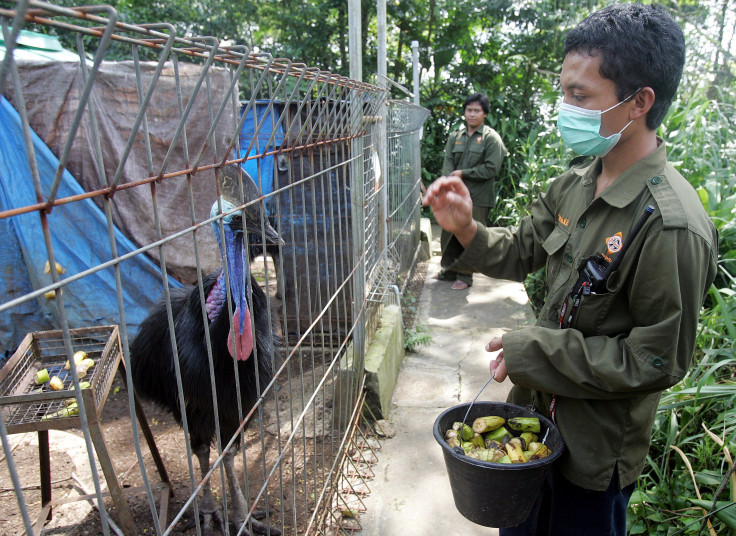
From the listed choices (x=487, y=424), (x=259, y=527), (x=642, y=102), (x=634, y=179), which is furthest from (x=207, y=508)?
(x=642, y=102)

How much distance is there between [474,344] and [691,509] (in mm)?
2306

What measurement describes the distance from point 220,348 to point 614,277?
142 centimetres

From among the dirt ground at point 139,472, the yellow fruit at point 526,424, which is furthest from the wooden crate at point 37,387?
the yellow fruit at point 526,424

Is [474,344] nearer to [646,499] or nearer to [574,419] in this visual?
[646,499]

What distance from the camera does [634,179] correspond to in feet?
5.10

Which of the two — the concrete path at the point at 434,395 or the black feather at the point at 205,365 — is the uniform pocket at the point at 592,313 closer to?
the black feather at the point at 205,365

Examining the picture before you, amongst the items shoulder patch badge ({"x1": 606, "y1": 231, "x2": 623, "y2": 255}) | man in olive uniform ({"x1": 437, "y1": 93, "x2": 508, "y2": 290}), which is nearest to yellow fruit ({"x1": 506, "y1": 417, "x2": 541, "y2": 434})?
shoulder patch badge ({"x1": 606, "y1": 231, "x2": 623, "y2": 255})

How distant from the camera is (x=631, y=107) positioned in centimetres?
154

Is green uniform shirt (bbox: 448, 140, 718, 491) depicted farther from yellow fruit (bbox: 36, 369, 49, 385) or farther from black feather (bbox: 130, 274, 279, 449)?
yellow fruit (bbox: 36, 369, 49, 385)

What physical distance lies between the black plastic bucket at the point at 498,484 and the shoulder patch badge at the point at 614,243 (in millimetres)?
579

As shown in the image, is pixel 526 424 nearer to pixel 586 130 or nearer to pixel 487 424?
pixel 487 424

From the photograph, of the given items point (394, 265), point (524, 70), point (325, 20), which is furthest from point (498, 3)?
point (394, 265)

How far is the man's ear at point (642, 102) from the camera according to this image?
4.96 feet

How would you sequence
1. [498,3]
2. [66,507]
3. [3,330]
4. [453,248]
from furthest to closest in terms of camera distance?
1. [498,3]
2. [3,330]
3. [66,507]
4. [453,248]
